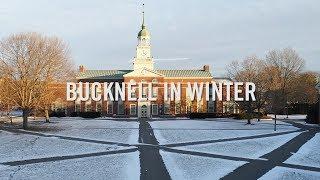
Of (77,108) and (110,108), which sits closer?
(110,108)

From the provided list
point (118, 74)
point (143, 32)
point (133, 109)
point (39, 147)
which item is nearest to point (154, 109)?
point (133, 109)

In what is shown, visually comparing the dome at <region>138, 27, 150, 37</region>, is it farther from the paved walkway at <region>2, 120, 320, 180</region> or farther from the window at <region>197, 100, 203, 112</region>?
→ the paved walkway at <region>2, 120, 320, 180</region>

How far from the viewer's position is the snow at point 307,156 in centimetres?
2413

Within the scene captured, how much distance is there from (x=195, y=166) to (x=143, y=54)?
194 ft

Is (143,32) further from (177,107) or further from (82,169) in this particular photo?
(82,169)

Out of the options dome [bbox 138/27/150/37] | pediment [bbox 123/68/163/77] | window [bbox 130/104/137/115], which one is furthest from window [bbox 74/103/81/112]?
dome [bbox 138/27/150/37]

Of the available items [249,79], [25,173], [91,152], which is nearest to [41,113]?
[249,79]

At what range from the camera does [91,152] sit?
1096 inches

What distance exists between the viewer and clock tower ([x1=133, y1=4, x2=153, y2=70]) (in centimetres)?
8062

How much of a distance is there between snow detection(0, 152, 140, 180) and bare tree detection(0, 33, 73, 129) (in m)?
22.5

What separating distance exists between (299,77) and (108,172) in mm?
73000

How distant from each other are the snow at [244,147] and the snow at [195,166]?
2.66m

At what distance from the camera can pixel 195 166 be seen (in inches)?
904

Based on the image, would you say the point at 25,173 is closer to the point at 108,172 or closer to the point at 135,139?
the point at 108,172
